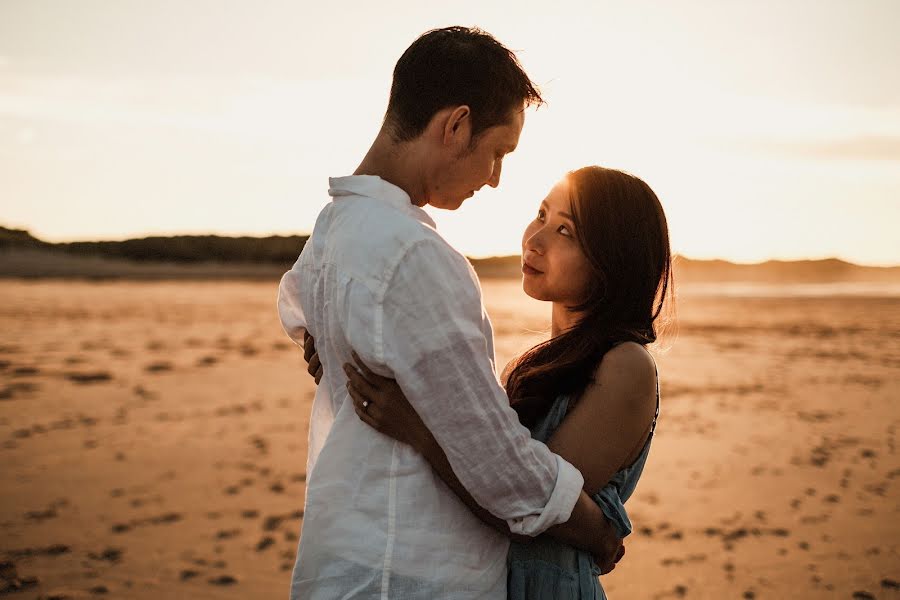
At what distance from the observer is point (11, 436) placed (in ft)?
24.3

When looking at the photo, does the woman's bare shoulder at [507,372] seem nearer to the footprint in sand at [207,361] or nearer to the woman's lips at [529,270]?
the woman's lips at [529,270]

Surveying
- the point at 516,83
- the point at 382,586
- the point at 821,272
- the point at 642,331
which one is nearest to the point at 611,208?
the point at 642,331

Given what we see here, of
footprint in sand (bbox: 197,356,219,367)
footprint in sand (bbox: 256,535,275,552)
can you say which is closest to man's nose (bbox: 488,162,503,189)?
footprint in sand (bbox: 256,535,275,552)

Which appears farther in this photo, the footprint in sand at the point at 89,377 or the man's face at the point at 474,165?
the footprint in sand at the point at 89,377

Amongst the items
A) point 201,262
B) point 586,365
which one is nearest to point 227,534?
point 586,365

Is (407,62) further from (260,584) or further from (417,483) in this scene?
(260,584)

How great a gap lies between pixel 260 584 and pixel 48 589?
1244 millimetres

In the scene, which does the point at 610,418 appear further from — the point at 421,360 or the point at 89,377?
the point at 89,377

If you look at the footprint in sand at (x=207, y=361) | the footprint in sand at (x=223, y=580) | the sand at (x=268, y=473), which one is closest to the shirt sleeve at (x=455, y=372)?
the sand at (x=268, y=473)

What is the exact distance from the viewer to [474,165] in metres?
1.86

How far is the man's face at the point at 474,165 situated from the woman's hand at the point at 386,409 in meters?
0.50

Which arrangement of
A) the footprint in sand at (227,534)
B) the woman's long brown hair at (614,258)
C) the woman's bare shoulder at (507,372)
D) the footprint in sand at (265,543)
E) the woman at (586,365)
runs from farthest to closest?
the footprint in sand at (227,534) < the footprint in sand at (265,543) < the woman's bare shoulder at (507,372) < the woman's long brown hair at (614,258) < the woman at (586,365)

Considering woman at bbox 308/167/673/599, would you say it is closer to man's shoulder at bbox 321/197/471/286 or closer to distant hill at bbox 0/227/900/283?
man's shoulder at bbox 321/197/471/286

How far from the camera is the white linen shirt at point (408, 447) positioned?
4.90ft
